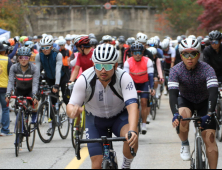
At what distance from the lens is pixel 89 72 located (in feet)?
17.8

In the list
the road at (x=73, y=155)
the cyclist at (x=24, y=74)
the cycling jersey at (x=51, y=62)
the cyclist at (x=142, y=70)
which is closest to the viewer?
the road at (x=73, y=155)

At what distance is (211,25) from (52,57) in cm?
718

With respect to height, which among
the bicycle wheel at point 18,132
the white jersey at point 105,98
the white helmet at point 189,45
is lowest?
the bicycle wheel at point 18,132

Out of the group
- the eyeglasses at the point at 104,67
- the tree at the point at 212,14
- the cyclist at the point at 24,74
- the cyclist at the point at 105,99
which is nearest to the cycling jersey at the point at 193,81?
the cyclist at the point at 105,99

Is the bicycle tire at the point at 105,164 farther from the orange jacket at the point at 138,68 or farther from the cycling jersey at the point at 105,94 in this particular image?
the orange jacket at the point at 138,68

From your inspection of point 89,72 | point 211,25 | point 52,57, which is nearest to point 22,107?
point 52,57

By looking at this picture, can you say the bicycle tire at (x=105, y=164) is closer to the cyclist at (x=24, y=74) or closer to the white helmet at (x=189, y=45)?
the white helmet at (x=189, y=45)

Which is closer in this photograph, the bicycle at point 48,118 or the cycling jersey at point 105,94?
the cycling jersey at point 105,94

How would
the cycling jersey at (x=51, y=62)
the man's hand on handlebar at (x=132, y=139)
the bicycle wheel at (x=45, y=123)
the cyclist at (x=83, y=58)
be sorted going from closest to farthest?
1. the man's hand on handlebar at (x=132, y=139)
2. the bicycle wheel at (x=45, y=123)
3. the cyclist at (x=83, y=58)
4. the cycling jersey at (x=51, y=62)

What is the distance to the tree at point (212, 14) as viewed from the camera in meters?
14.3

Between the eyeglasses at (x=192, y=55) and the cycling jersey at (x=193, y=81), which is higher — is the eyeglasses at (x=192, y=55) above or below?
above

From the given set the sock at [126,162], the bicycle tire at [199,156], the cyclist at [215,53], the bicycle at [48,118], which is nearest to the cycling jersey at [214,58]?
the cyclist at [215,53]

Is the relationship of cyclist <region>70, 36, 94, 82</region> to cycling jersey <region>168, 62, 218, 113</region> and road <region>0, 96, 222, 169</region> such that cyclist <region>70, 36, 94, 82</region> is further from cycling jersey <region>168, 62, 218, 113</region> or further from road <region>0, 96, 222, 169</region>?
cycling jersey <region>168, 62, 218, 113</region>

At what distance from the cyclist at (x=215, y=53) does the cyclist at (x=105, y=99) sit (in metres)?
4.51
